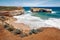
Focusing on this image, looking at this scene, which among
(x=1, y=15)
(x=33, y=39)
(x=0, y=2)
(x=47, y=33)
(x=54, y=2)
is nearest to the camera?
(x=33, y=39)

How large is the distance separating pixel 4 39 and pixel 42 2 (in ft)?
10.1

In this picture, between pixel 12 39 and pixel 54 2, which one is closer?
pixel 12 39

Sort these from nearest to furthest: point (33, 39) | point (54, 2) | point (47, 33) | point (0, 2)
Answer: point (33, 39) → point (47, 33) → point (0, 2) → point (54, 2)

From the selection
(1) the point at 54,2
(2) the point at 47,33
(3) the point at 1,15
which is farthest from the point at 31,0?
(2) the point at 47,33

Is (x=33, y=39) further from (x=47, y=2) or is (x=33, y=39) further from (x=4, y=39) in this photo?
(x=47, y=2)

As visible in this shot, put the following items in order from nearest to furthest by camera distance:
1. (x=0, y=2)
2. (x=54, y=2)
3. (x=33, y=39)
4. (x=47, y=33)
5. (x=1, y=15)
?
(x=33, y=39) < (x=47, y=33) < (x=0, y=2) < (x=54, y=2) < (x=1, y=15)

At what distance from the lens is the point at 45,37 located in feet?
11.0

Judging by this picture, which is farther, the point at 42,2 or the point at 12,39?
the point at 42,2

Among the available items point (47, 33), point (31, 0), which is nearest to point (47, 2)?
point (31, 0)

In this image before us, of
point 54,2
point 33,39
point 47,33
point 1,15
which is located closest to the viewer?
point 33,39

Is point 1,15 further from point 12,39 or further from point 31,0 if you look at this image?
point 12,39

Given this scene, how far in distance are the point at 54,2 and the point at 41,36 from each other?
10.1 feet

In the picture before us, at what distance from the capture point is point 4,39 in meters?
3.30

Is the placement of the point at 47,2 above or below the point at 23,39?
above
